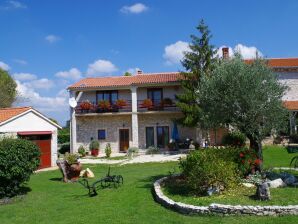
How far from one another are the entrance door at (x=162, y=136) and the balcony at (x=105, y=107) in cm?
341

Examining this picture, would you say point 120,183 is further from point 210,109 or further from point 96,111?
point 96,111

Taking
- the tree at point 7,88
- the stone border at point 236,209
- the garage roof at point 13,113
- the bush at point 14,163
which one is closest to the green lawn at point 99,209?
the stone border at point 236,209

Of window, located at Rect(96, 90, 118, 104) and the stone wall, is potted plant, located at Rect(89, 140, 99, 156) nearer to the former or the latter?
the stone wall

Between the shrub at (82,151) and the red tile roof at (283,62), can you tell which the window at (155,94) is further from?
the red tile roof at (283,62)

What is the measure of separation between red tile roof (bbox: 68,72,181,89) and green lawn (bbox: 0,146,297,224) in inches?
748

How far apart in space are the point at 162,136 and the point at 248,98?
21690mm

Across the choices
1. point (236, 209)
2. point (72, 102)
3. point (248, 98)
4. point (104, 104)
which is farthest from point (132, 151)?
point (236, 209)

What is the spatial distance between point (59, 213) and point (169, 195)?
333 centimetres

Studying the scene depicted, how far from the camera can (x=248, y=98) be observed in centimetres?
1269

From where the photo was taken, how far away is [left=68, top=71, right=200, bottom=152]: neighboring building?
33.5m

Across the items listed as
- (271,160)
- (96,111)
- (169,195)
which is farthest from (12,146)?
(96,111)

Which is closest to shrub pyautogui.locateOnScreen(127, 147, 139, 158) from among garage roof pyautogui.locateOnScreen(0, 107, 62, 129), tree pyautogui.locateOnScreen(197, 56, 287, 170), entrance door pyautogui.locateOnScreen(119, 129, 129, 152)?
entrance door pyautogui.locateOnScreen(119, 129, 129, 152)

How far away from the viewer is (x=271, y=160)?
2098cm

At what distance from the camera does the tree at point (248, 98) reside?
42.0ft
